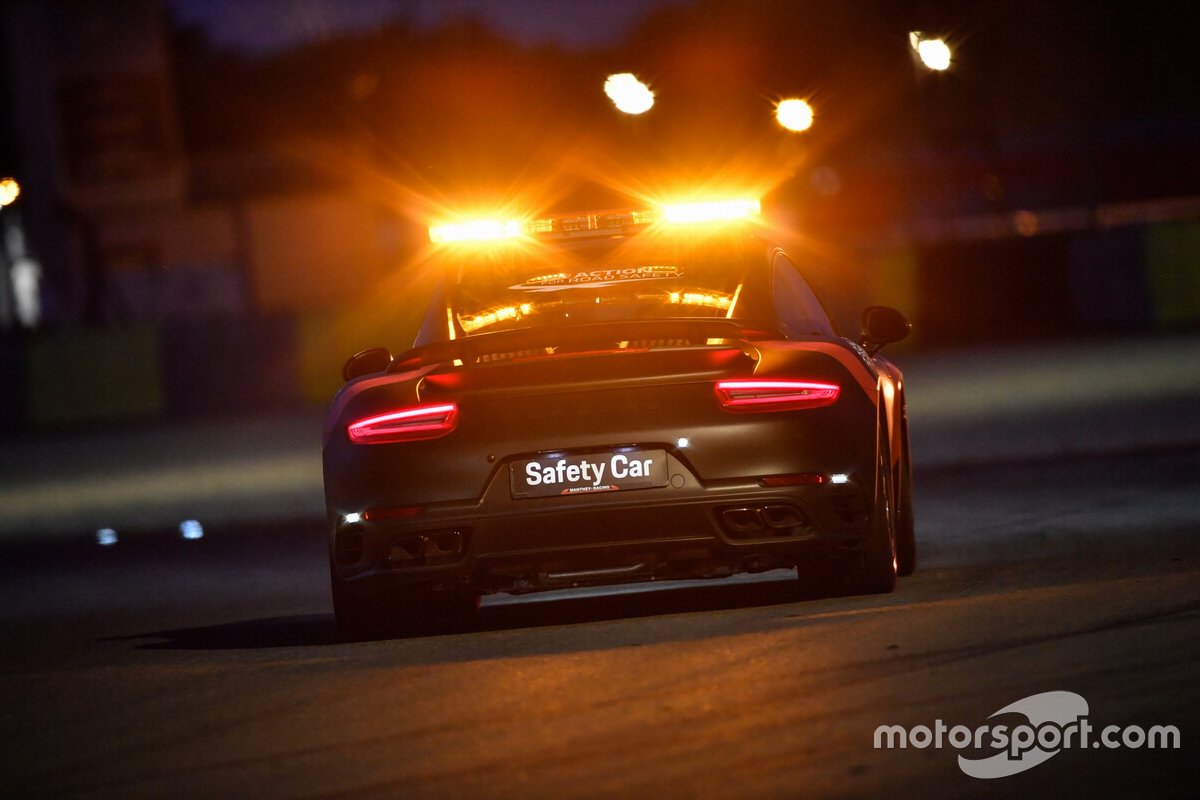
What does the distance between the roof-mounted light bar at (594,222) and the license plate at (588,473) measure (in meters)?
1.63

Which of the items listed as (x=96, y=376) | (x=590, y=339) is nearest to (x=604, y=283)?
(x=590, y=339)

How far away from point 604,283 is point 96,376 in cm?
2106

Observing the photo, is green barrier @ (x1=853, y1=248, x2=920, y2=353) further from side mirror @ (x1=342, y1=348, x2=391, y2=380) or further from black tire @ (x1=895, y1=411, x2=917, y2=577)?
side mirror @ (x1=342, y1=348, x2=391, y2=380)

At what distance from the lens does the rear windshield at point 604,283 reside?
8.26 m

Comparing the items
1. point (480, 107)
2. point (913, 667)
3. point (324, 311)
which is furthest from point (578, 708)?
point (480, 107)

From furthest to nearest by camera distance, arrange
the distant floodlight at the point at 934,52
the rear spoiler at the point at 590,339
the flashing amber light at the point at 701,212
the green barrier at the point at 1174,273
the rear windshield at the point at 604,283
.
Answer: the green barrier at the point at 1174,273, the distant floodlight at the point at 934,52, the flashing amber light at the point at 701,212, the rear windshield at the point at 604,283, the rear spoiler at the point at 590,339

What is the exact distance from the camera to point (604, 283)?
8.44 meters

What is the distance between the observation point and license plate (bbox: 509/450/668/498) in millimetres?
7316

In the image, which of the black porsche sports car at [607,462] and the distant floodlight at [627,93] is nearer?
the black porsche sports car at [607,462]

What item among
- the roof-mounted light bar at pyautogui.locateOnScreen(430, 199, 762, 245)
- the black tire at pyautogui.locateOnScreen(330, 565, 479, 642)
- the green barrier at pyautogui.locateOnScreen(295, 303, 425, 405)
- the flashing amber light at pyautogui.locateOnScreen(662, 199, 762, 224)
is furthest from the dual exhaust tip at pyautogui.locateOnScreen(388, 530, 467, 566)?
the green barrier at pyautogui.locateOnScreen(295, 303, 425, 405)

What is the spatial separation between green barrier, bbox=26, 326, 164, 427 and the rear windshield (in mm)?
20364

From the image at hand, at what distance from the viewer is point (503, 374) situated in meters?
7.47

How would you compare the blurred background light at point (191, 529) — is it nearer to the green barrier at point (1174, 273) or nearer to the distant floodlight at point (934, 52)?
the distant floodlight at point (934, 52)

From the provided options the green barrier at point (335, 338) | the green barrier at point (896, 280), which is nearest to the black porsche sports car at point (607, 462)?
the green barrier at point (335, 338)
